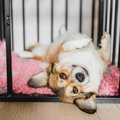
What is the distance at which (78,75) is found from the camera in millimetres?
1352

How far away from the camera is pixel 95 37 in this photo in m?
1.58

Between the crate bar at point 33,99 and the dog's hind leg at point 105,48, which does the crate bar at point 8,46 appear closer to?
the crate bar at point 33,99

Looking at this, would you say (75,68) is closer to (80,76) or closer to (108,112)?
(80,76)

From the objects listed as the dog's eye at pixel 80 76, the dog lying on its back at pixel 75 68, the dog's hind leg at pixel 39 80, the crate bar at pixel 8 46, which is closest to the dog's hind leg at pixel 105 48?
the dog lying on its back at pixel 75 68

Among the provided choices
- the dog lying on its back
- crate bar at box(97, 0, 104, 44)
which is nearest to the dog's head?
the dog lying on its back

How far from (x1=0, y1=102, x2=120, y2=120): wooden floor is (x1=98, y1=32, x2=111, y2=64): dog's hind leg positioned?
11.0 inches

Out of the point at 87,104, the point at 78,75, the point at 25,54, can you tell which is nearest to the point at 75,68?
the point at 78,75

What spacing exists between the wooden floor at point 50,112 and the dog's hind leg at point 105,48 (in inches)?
11.0

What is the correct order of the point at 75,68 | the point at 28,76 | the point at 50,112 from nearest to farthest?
the point at 50,112 < the point at 75,68 < the point at 28,76

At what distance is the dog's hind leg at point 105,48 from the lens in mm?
1478

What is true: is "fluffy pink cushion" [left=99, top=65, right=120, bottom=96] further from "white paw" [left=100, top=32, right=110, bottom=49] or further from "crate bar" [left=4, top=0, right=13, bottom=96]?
"crate bar" [left=4, top=0, right=13, bottom=96]

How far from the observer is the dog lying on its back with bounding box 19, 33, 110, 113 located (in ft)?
4.41

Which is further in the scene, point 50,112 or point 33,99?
point 33,99

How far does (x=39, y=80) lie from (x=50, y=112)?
0.72ft
